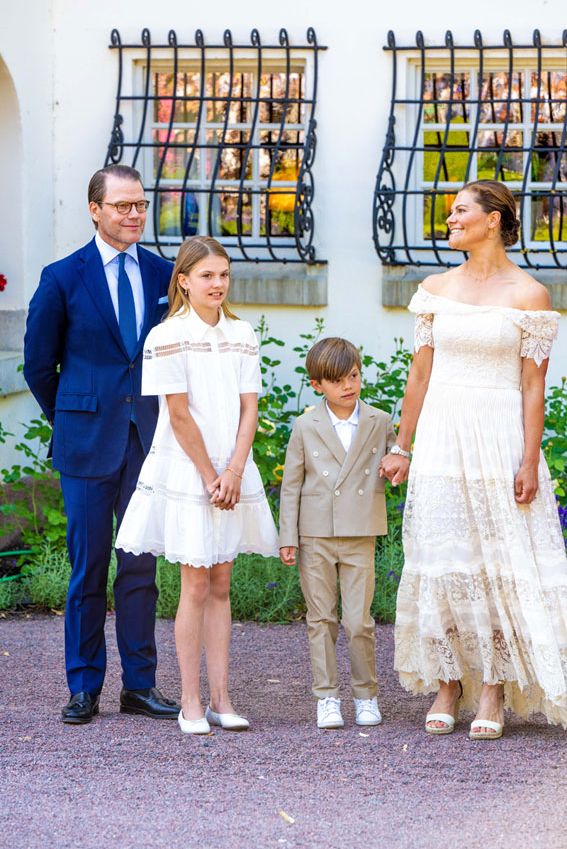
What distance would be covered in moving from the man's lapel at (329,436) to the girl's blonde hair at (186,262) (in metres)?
0.49

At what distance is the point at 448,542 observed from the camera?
15.4 feet

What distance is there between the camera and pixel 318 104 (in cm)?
792

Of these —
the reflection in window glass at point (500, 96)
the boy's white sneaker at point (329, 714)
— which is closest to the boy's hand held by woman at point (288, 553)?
the boy's white sneaker at point (329, 714)

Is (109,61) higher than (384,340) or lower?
higher

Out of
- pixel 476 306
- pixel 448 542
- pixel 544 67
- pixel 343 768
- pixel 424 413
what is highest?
pixel 544 67

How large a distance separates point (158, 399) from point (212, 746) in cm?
125

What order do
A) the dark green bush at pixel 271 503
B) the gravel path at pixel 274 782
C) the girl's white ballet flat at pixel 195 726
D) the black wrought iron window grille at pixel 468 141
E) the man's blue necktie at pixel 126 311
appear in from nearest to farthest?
the gravel path at pixel 274 782
the girl's white ballet flat at pixel 195 726
the man's blue necktie at pixel 126 311
the dark green bush at pixel 271 503
the black wrought iron window grille at pixel 468 141

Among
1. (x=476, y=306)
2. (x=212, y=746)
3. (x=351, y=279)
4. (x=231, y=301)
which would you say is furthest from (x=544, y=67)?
(x=212, y=746)

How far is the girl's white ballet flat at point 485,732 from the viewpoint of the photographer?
4.68m

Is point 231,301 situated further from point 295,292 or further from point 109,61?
point 109,61

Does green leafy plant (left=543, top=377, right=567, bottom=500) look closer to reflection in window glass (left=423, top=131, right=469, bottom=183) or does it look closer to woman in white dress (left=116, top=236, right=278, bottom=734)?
reflection in window glass (left=423, top=131, right=469, bottom=183)

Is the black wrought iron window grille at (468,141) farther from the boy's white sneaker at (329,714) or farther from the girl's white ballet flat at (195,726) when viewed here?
the girl's white ballet flat at (195,726)

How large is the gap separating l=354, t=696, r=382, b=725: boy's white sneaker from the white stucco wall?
10.8ft

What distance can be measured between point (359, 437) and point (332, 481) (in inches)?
7.2
